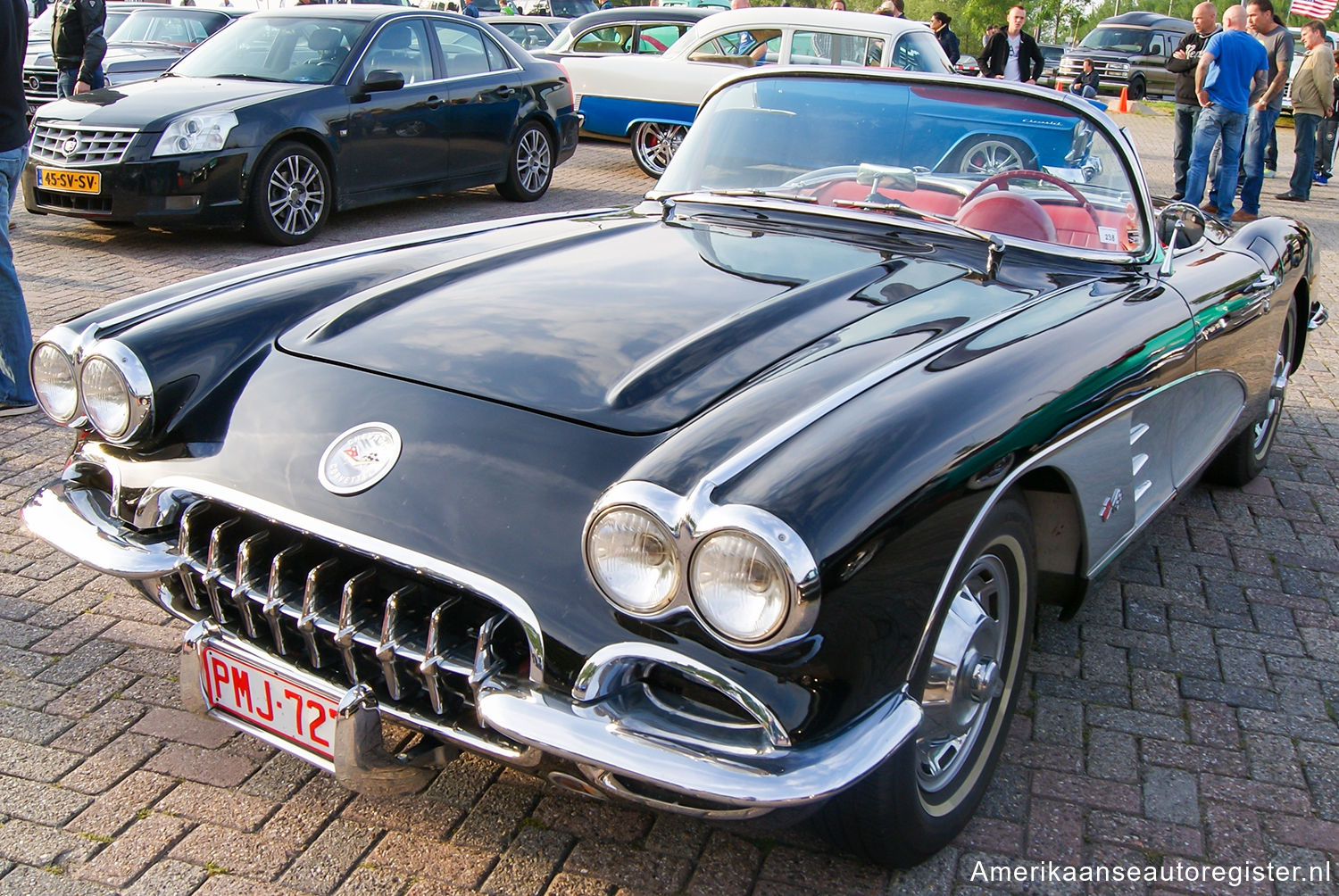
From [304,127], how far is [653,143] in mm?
4665

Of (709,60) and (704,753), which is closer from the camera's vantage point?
(704,753)

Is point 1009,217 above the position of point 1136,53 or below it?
below

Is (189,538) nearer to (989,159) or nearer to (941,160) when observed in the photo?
(941,160)

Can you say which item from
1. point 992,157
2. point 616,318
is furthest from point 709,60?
point 616,318

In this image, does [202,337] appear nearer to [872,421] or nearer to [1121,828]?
[872,421]

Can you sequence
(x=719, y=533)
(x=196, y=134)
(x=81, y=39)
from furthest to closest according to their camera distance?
(x=81, y=39) → (x=196, y=134) → (x=719, y=533)

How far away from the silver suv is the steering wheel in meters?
24.8

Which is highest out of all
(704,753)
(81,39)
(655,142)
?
(81,39)

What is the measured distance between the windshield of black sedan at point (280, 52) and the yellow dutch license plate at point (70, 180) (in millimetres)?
1392

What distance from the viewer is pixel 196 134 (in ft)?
23.4

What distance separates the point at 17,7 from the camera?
15.1ft

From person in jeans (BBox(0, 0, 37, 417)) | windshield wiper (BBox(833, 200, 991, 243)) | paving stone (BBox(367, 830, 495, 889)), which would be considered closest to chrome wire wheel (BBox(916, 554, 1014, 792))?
paving stone (BBox(367, 830, 495, 889))

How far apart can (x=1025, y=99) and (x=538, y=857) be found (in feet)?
8.39

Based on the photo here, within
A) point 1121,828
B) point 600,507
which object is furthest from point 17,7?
point 1121,828
